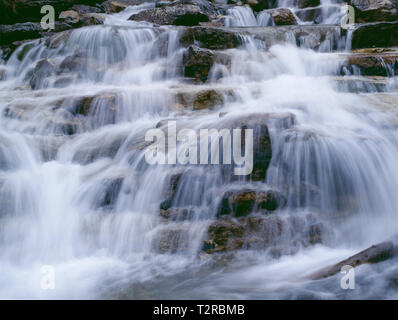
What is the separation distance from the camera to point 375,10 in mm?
11586

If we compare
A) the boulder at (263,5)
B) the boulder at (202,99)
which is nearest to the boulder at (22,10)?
the boulder at (263,5)

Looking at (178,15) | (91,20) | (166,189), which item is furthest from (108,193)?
(178,15)

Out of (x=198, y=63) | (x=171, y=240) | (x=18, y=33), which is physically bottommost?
(x=171, y=240)

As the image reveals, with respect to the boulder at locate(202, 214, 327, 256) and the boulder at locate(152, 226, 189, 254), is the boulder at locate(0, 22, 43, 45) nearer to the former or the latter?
the boulder at locate(152, 226, 189, 254)

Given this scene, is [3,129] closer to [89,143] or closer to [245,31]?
[89,143]

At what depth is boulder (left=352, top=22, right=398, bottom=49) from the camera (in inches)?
382

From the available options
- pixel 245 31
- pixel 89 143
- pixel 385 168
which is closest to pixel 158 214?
pixel 89 143

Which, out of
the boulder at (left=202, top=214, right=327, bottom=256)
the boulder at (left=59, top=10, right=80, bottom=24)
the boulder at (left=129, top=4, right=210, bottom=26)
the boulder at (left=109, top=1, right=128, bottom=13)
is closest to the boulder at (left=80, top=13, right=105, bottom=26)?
the boulder at (left=59, top=10, right=80, bottom=24)

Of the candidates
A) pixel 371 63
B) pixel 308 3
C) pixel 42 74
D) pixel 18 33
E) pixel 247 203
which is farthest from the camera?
pixel 308 3

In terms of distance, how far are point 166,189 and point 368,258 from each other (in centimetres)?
240

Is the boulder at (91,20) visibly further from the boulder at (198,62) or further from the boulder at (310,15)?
the boulder at (310,15)

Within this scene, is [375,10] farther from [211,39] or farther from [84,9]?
[84,9]

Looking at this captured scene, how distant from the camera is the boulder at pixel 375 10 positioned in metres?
11.5

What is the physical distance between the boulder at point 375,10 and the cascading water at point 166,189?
16.2 feet
